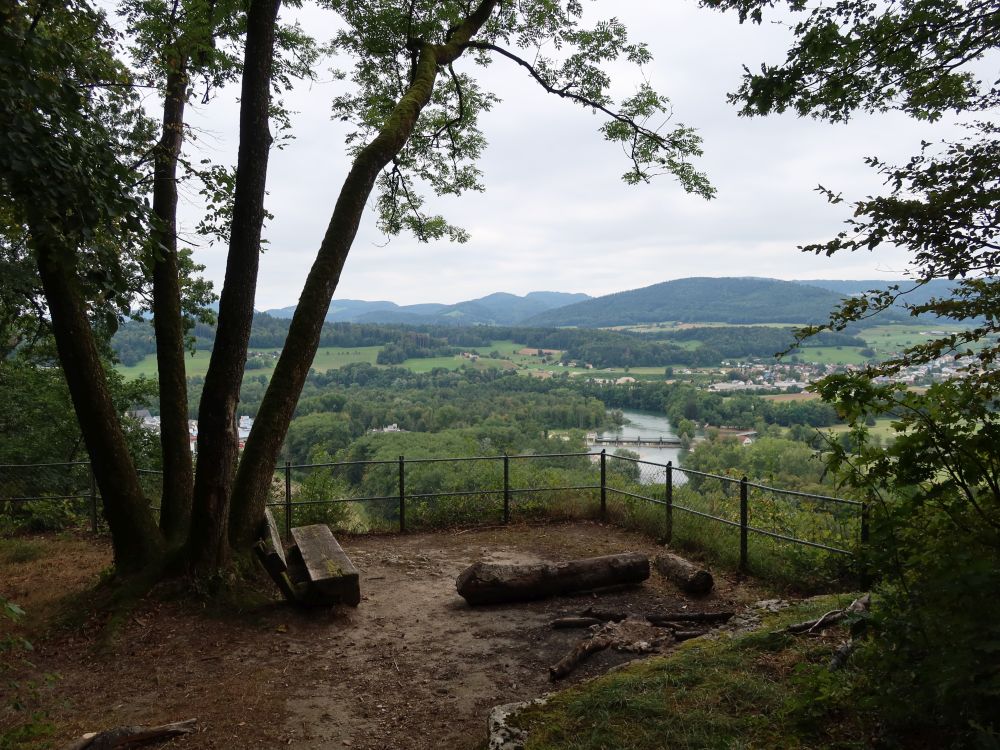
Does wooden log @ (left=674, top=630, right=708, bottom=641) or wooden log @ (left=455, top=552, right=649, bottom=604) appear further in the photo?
wooden log @ (left=455, top=552, right=649, bottom=604)

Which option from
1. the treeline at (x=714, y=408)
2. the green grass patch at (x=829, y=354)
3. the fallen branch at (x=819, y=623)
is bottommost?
the treeline at (x=714, y=408)

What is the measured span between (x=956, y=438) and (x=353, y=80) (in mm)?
9617

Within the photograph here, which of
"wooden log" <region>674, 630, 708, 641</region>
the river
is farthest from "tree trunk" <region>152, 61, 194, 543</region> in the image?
the river

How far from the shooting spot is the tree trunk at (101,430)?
614cm

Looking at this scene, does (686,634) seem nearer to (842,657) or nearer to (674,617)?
(674,617)

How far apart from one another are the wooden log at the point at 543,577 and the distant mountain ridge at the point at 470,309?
310 ft

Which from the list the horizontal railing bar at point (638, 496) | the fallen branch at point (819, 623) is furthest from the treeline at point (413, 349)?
the fallen branch at point (819, 623)

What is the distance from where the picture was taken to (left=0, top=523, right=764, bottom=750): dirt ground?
433 cm

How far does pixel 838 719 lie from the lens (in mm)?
2963

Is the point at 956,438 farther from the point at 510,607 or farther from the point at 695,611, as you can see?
the point at 510,607

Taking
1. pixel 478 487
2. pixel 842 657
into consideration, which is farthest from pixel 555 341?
pixel 842 657

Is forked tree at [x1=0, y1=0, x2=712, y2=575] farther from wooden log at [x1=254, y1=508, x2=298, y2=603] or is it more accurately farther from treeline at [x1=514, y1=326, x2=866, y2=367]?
treeline at [x1=514, y1=326, x2=866, y2=367]

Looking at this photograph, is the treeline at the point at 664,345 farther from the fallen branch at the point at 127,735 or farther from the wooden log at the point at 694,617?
the fallen branch at the point at 127,735

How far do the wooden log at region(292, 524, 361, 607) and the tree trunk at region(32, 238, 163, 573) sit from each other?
62.8 inches
